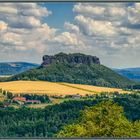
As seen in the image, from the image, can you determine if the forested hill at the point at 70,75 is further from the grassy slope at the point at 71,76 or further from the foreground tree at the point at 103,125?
the foreground tree at the point at 103,125

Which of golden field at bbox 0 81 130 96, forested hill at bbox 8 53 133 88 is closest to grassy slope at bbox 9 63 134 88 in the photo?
forested hill at bbox 8 53 133 88

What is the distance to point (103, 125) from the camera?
5.39 metres

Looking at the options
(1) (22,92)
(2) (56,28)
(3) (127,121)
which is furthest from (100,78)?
(2) (56,28)

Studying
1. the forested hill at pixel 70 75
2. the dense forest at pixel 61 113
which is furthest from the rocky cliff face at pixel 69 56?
the dense forest at pixel 61 113

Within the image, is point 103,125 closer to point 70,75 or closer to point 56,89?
point 56,89

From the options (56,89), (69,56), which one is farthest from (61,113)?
(69,56)

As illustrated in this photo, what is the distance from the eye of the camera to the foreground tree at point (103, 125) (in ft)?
17.3

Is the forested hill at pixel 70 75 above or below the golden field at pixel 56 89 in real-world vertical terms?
above

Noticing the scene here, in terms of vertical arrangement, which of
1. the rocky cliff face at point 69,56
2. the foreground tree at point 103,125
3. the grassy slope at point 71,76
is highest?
the rocky cliff face at point 69,56

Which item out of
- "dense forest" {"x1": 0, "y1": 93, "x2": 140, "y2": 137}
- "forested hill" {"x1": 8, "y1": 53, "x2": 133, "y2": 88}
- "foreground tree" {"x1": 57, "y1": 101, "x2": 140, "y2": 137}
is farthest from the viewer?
"forested hill" {"x1": 8, "y1": 53, "x2": 133, "y2": 88}

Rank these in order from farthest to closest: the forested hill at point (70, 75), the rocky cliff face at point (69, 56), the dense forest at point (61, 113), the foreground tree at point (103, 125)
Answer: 1. the forested hill at point (70, 75)
2. the dense forest at point (61, 113)
3. the foreground tree at point (103, 125)
4. the rocky cliff face at point (69, 56)

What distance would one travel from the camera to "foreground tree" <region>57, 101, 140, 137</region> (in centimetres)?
526

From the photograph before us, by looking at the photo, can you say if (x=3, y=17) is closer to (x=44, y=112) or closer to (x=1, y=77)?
(x=1, y=77)

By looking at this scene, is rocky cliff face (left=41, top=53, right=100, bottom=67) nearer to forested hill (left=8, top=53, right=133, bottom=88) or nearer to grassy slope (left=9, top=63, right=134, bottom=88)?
forested hill (left=8, top=53, right=133, bottom=88)
